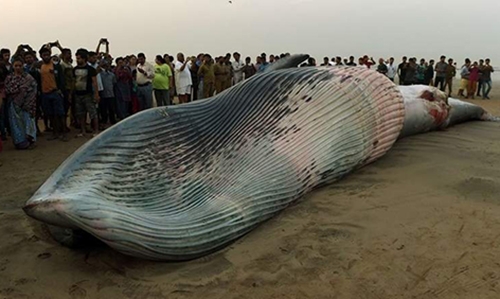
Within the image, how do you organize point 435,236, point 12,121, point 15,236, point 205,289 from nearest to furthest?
1. point 205,289
2. point 435,236
3. point 15,236
4. point 12,121

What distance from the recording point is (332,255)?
4191mm

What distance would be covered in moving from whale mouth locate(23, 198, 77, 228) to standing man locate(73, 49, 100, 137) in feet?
22.6

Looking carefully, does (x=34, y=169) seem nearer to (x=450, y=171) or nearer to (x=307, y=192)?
(x=307, y=192)

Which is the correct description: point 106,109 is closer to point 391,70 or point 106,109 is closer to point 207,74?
point 207,74

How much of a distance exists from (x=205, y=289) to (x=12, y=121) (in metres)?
7.27

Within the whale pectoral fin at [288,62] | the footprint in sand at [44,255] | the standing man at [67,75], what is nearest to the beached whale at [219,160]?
the footprint in sand at [44,255]

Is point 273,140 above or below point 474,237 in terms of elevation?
above

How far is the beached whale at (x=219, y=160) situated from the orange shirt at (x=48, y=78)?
5.49 m

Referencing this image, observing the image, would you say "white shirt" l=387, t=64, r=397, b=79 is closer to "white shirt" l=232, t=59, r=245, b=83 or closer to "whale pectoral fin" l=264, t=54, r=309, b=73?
"white shirt" l=232, t=59, r=245, b=83

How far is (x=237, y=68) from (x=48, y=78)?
1007 centimetres

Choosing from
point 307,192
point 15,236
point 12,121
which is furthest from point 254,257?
point 12,121

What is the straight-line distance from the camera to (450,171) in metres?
6.10

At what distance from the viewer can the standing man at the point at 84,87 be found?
10000 mm

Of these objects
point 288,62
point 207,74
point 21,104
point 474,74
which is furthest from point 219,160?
point 474,74
